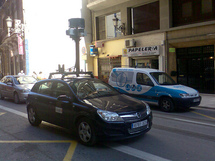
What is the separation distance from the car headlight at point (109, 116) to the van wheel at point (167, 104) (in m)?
4.44

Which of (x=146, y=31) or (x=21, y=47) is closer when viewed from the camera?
(x=146, y=31)

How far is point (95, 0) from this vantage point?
1797 centimetres

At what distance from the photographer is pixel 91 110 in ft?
14.7

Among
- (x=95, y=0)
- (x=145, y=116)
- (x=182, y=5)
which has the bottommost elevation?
(x=145, y=116)

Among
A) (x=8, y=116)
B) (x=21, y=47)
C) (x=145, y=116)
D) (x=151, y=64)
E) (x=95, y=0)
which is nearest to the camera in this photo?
(x=145, y=116)

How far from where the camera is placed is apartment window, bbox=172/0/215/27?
1287 cm

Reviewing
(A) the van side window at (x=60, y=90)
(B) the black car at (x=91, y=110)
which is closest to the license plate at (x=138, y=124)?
(B) the black car at (x=91, y=110)

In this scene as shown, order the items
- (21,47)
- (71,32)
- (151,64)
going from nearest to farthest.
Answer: (71,32) → (151,64) → (21,47)

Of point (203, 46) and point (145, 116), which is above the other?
point (203, 46)

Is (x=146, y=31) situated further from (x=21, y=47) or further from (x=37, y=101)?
(x=21, y=47)

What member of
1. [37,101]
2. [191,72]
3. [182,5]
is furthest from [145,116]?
[182,5]

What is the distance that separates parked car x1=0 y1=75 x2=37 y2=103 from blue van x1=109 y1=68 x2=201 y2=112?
178 inches

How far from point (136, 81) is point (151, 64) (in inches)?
262

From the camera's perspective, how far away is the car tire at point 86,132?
4.45m
